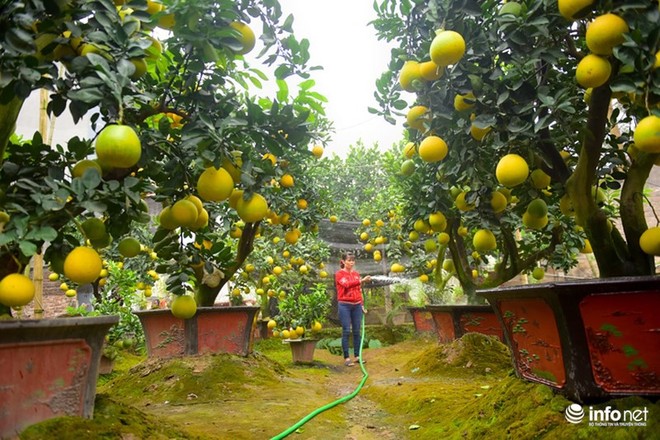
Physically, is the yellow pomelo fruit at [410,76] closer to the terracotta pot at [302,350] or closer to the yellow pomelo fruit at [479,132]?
the yellow pomelo fruit at [479,132]

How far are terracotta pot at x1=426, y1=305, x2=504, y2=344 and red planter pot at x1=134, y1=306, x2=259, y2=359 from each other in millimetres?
1882

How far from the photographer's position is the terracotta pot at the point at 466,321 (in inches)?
158

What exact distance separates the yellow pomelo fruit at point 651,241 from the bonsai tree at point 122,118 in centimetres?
129

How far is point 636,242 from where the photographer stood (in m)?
1.80

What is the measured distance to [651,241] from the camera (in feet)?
5.43

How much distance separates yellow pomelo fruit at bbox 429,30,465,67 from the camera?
165 cm

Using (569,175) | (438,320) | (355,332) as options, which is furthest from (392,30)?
(355,332)

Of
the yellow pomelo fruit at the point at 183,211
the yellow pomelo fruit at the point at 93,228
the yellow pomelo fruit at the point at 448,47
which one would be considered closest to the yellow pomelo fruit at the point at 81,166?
the yellow pomelo fruit at the point at 93,228

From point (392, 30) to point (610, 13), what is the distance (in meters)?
1.20

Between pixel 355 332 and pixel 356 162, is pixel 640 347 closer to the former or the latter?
pixel 355 332

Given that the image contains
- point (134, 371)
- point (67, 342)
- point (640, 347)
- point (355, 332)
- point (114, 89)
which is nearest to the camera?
point (114, 89)

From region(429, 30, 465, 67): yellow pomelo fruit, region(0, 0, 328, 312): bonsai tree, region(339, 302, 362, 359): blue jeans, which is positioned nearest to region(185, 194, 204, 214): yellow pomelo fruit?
region(0, 0, 328, 312): bonsai tree

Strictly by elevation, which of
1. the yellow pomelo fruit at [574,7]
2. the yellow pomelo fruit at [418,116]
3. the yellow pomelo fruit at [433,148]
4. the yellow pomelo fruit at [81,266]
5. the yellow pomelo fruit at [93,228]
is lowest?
the yellow pomelo fruit at [81,266]

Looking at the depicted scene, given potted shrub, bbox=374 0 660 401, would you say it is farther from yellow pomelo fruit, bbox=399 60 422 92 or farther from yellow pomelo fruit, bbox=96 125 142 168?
yellow pomelo fruit, bbox=96 125 142 168
